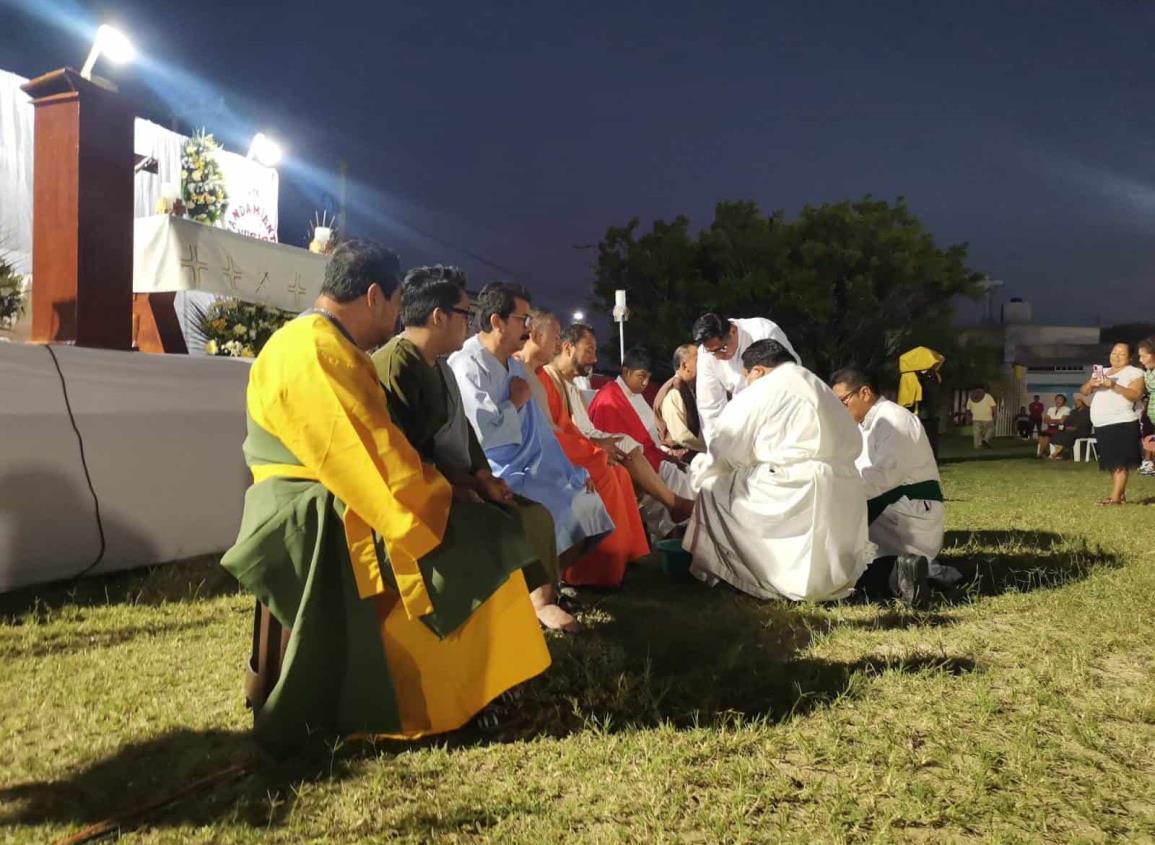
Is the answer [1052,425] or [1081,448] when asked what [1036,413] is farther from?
[1081,448]

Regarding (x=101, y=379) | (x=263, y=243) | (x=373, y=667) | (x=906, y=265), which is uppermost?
(x=906, y=265)

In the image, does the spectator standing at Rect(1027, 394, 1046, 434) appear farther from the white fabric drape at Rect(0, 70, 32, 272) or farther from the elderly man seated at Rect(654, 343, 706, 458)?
the white fabric drape at Rect(0, 70, 32, 272)

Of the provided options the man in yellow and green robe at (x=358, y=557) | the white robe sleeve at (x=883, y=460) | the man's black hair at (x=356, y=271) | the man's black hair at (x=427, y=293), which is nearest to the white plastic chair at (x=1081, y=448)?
the white robe sleeve at (x=883, y=460)

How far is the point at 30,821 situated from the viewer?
2191mm

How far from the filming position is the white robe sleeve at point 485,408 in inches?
167

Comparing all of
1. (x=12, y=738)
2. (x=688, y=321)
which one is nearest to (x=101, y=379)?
(x=12, y=738)

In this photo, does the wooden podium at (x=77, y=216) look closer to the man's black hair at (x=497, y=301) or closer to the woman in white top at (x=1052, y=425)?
the man's black hair at (x=497, y=301)

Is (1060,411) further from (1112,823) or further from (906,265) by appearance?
(1112,823)

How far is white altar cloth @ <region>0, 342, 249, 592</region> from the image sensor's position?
4.25 m

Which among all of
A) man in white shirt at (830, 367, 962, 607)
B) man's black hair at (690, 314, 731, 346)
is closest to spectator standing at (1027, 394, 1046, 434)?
man's black hair at (690, 314, 731, 346)

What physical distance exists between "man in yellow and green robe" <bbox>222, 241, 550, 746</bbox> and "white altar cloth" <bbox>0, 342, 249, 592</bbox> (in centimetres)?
223

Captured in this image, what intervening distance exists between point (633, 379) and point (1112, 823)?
4943mm

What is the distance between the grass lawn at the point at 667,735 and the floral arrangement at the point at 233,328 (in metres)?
2.21

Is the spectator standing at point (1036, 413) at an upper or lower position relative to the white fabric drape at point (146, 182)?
lower
